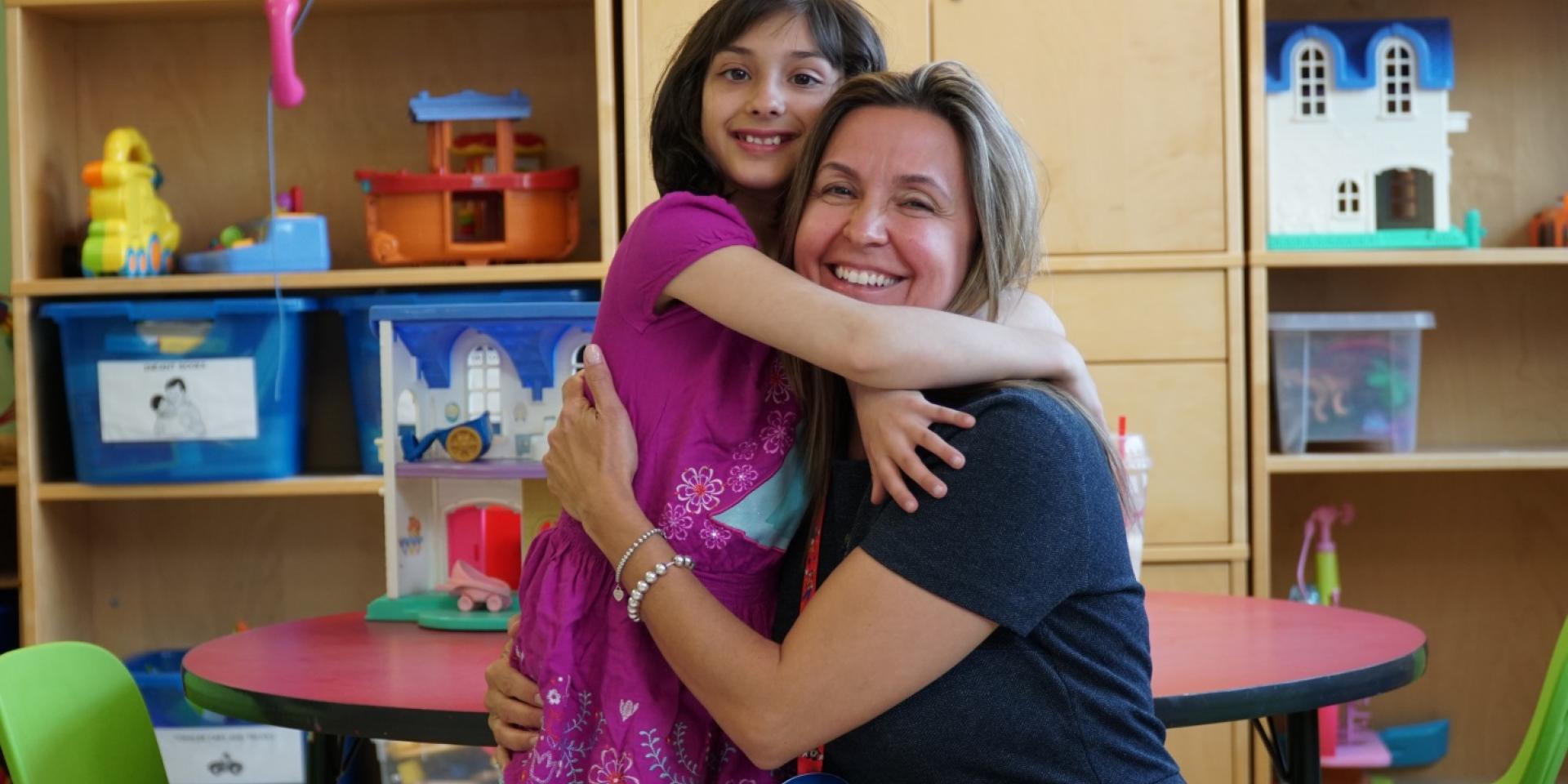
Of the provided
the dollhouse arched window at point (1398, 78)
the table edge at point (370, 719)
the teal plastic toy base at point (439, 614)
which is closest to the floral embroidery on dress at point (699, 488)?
the table edge at point (370, 719)

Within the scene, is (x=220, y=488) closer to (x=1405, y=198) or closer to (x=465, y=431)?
(x=465, y=431)

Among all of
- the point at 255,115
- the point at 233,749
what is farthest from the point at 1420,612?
the point at 255,115

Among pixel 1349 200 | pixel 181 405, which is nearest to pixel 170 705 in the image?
pixel 181 405

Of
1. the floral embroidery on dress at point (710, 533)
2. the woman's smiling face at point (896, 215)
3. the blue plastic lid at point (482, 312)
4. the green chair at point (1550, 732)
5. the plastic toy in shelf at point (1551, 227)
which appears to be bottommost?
the green chair at point (1550, 732)

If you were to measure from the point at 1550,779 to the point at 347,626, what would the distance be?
1396 mm

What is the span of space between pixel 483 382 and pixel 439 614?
1.23ft

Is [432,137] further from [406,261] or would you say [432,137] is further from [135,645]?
[135,645]

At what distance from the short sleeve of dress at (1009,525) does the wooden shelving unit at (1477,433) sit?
6.84 feet

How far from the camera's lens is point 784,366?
1161 millimetres

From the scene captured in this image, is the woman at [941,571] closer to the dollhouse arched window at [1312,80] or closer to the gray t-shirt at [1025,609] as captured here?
the gray t-shirt at [1025,609]

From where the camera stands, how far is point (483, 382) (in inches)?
77.9

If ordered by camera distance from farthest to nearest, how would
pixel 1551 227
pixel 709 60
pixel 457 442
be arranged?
pixel 1551 227 < pixel 457 442 < pixel 709 60

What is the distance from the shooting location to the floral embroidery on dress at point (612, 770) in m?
1.06

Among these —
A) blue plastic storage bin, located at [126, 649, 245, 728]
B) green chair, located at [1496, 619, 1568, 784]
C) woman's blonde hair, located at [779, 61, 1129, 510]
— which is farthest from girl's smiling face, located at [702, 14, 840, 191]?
blue plastic storage bin, located at [126, 649, 245, 728]
